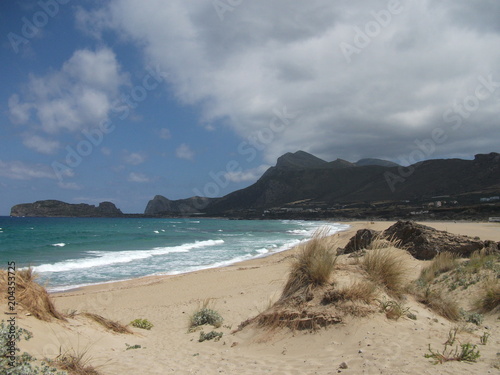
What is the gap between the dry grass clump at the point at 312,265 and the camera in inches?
229

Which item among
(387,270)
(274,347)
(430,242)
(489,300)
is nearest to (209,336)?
(274,347)

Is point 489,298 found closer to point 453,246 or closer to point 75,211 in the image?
point 453,246

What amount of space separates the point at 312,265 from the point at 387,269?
1.39 metres

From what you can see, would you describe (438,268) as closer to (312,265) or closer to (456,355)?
(312,265)

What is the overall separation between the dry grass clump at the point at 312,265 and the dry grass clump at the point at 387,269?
2.28 feet

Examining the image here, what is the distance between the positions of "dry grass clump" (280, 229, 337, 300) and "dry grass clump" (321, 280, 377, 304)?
336 millimetres

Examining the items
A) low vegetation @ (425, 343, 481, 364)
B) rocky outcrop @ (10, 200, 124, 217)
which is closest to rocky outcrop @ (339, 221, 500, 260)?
low vegetation @ (425, 343, 481, 364)

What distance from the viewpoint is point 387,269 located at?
6121mm

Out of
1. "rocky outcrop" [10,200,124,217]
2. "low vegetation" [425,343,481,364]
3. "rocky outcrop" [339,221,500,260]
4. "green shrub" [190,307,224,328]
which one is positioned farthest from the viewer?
"rocky outcrop" [10,200,124,217]

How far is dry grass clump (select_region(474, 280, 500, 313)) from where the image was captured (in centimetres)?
629

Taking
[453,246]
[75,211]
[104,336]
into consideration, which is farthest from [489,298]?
[75,211]

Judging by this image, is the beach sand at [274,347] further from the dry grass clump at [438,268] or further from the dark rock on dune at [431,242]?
the dark rock on dune at [431,242]

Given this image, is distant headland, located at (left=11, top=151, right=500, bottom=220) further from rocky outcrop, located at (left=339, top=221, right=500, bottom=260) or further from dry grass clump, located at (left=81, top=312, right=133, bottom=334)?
dry grass clump, located at (left=81, top=312, right=133, bottom=334)

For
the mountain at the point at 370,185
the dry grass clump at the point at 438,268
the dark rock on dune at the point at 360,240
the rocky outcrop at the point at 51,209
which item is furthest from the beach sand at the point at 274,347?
the rocky outcrop at the point at 51,209
